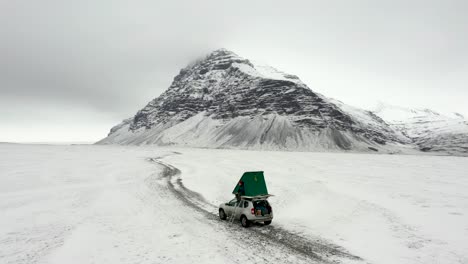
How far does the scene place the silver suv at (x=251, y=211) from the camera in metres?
18.5

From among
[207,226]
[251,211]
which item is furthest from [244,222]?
[207,226]

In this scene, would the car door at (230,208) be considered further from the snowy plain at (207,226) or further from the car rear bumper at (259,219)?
the car rear bumper at (259,219)

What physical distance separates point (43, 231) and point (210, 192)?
16809 millimetres

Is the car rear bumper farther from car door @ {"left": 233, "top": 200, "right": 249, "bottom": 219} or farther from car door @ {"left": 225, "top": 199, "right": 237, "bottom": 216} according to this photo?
car door @ {"left": 225, "top": 199, "right": 237, "bottom": 216}

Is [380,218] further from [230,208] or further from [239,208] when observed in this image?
[230,208]

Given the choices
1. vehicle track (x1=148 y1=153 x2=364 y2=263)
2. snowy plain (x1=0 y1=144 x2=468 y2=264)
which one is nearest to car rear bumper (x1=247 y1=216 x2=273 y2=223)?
vehicle track (x1=148 y1=153 x2=364 y2=263)

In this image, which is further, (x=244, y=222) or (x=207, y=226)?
(x=207, y=226)

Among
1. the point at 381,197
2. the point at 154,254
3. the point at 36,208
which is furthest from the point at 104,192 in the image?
the point at 381,197

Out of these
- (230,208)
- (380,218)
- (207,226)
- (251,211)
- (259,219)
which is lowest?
(207,226)

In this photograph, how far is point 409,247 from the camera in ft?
50.6

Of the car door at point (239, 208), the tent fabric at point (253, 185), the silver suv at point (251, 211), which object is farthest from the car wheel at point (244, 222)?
the tent fabric at point (253, 185)

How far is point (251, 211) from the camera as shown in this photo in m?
18.5

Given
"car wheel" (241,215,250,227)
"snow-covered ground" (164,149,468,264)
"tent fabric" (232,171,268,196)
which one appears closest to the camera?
"snow-covered ground" (164,149,468,264)

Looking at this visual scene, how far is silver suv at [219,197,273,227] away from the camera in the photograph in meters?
18.5
